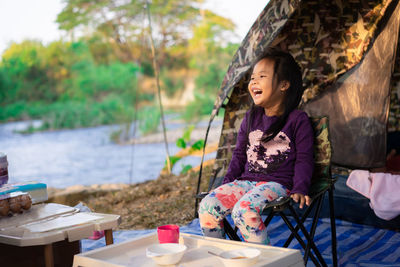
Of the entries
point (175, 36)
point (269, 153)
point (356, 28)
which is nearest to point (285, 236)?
point (269, 153)

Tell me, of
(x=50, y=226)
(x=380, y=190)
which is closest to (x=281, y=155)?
(x=380, y=190)

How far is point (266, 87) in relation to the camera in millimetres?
2135

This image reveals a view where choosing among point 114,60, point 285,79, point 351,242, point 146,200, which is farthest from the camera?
point 114,60

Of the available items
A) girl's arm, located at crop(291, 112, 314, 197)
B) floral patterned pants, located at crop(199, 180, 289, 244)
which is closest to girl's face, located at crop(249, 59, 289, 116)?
girl's arm, located at crop(291, 112, 314, 197)

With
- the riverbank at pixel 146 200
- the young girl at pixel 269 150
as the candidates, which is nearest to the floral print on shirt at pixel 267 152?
the young girl at pixel 269 150

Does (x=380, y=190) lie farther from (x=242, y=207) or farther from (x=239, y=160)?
(x=242, y=207)

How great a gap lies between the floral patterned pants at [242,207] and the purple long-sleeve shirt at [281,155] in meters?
0.07

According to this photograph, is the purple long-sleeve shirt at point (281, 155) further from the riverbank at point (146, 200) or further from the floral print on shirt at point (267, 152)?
the riverbank at point (146, 200)

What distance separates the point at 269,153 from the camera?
212cm

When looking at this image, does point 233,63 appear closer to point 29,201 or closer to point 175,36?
point 29,201

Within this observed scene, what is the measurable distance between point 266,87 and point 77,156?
810 cm

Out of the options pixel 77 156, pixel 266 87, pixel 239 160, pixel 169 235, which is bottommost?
pixel 77 156

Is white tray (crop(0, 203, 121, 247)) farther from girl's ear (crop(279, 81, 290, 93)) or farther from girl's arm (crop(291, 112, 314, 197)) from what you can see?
girl's ear (crop(279, 81, 290, 93))

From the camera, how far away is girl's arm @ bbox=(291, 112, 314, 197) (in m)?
1.94
